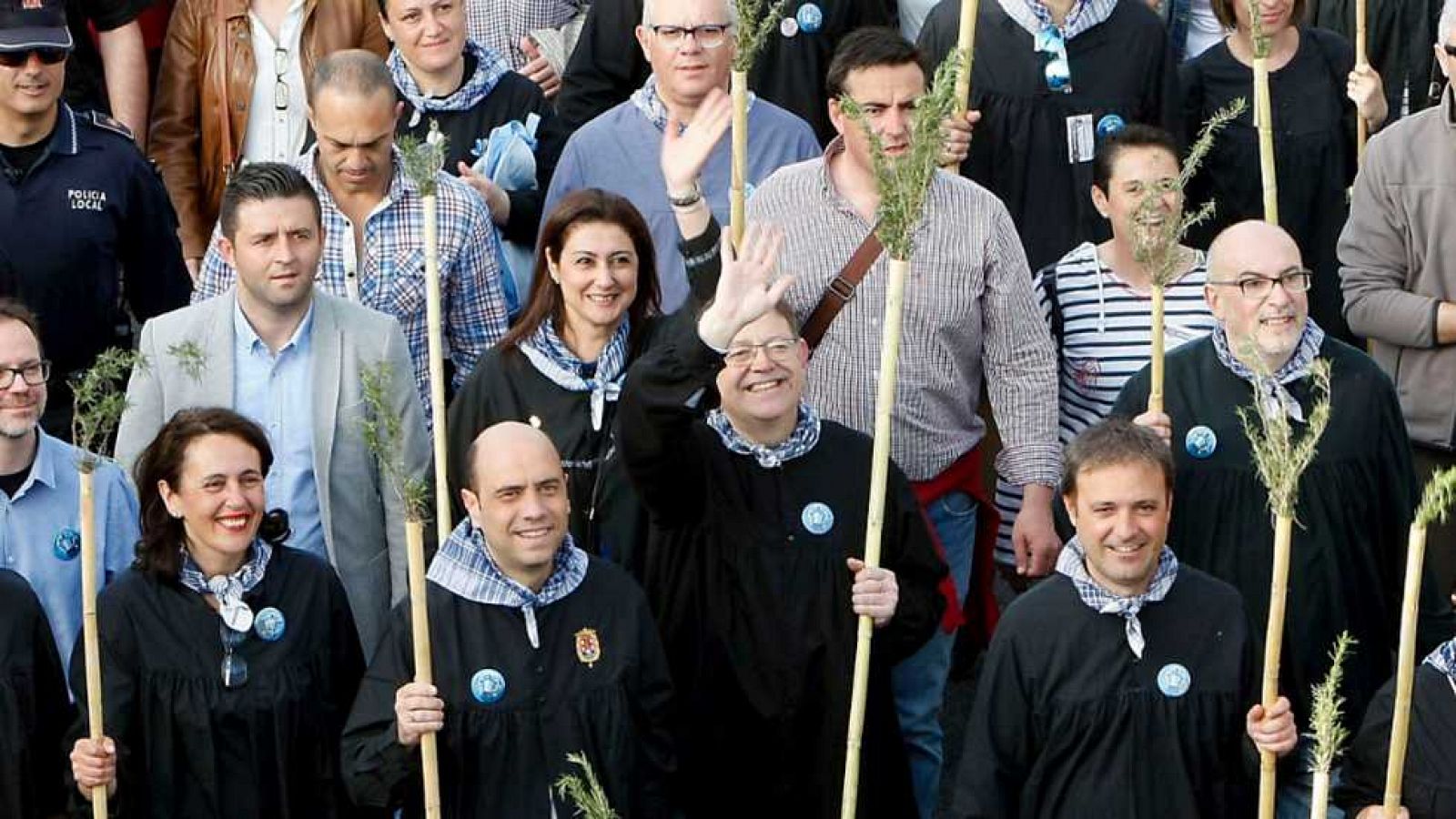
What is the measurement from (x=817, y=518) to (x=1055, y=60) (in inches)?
111

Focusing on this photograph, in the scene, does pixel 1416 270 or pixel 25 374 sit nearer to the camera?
pixel 25 374

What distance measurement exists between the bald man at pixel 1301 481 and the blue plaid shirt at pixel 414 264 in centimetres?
236

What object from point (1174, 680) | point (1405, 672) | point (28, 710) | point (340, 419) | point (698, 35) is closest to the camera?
point (1405, 672)

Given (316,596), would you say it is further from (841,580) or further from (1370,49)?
(1370,49)

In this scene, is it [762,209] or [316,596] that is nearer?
[316,596]

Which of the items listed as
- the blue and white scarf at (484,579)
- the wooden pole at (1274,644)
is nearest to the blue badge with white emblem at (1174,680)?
the wooden pole at (1274,644)

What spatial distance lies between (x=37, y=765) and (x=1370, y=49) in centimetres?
648

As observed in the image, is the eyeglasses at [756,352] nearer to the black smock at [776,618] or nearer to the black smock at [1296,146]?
the black smock at [776,618]

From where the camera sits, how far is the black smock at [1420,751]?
26.9 feet

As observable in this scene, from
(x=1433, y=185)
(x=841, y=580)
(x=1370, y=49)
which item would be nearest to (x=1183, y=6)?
(x=1370, y=49)

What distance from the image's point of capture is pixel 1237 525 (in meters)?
9.22

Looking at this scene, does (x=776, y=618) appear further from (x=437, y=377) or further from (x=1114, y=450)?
(x=437, y=377)

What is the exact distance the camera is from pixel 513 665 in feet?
27.7

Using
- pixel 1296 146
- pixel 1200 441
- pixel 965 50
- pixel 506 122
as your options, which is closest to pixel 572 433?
pixel 1200 441
